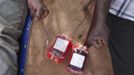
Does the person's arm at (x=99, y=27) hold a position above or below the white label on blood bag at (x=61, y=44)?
above

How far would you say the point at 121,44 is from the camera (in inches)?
54.7

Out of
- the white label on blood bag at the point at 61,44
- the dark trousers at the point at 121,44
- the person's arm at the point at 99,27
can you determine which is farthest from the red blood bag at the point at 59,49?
the dark trousers at the point at 121,44

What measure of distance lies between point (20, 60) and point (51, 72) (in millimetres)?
160

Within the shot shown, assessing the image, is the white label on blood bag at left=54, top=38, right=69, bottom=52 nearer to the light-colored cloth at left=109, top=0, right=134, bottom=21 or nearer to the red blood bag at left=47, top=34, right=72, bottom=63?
the red blood bag at left=47, top=34, right=72, bottom=63

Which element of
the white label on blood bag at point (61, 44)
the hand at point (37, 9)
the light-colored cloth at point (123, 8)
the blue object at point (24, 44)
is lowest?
the blue object at point (24, 44)

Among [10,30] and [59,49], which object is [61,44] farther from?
[10,30]

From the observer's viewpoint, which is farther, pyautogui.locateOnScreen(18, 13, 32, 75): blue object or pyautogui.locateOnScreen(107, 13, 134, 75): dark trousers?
pyautogui.locateOnScreen(107, 13, 134, 75): dark trousers

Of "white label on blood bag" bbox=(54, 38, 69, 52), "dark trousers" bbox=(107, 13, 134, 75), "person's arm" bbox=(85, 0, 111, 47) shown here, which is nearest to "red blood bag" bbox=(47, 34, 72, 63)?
"white label on blood bag" bbox=(54, 38, 69, 52)

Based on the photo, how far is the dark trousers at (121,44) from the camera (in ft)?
4.45

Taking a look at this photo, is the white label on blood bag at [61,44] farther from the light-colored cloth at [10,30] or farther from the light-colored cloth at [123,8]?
the light-colored cloth at [123,8]

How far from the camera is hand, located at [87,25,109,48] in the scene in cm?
120

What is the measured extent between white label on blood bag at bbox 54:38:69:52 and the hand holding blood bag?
50 mm

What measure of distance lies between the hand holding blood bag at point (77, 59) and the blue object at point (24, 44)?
0.22m

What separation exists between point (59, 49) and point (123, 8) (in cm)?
41
